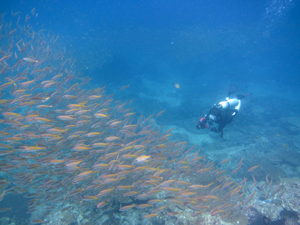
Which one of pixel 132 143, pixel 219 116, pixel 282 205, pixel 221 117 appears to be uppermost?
pixel 219 116

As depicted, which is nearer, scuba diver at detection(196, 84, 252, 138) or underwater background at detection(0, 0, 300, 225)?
underwater background at detection(0, 0, 300, 225)

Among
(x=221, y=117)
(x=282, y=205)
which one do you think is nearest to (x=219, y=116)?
(x=221, y=117)

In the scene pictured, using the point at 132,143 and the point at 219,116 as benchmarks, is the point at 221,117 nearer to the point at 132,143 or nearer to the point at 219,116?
the point at 219,116

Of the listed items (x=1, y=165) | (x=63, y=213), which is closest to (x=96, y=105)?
(x=1, y=165)

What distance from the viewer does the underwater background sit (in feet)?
13.0

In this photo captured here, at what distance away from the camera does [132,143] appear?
479 cm

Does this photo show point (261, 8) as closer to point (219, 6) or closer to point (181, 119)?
point (219, 6)

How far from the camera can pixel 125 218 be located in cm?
433

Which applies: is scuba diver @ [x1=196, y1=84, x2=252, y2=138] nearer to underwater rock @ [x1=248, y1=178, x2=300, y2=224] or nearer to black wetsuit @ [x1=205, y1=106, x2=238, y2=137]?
black wetsuit @ [x1=205, y1=106, x2=238, y2=137]

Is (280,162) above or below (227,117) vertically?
below

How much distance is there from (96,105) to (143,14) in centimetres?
7110

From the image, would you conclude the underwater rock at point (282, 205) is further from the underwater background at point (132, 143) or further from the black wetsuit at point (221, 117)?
the black wetsuit at point (221, 117)

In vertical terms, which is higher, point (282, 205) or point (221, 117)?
point (221, 117)

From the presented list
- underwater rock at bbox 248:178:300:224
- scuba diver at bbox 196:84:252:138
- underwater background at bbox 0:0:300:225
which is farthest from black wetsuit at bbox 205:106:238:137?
underwater rock at bbox 248:178:300:224
